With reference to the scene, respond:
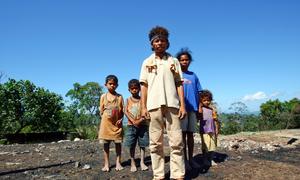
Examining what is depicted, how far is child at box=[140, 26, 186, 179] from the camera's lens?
13.9 ft

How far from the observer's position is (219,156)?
6.25m

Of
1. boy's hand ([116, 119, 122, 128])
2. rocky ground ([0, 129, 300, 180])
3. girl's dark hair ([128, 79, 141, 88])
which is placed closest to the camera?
rocky ground ([0, 129, 300, 180])

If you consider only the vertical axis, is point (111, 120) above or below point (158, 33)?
below

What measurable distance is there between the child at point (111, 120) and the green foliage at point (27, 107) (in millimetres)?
12235

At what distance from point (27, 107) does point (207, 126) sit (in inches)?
524

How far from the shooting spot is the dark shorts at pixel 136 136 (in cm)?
536

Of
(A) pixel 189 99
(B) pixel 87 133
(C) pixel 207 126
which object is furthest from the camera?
(B) pixel 87 133

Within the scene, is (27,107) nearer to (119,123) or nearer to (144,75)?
(119,123)

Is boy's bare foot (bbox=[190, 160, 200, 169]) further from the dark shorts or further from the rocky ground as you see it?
the dark shorts

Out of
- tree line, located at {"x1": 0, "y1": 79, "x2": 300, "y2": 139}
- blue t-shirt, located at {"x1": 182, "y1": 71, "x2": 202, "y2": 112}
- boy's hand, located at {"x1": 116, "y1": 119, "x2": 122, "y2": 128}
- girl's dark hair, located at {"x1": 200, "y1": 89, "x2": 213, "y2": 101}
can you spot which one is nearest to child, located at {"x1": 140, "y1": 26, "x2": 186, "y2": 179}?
blue t-shirt, located at {"x1": 182, "y1": 71, "x2": 202, "y2": 112}

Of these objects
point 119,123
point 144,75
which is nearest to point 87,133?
point 119,123

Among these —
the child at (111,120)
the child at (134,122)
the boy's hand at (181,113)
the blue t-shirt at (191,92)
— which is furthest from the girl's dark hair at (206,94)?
the boy's hand at (181,113)

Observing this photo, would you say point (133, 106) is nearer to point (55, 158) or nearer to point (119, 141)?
point (119, 141)

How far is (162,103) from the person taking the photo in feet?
13.7
